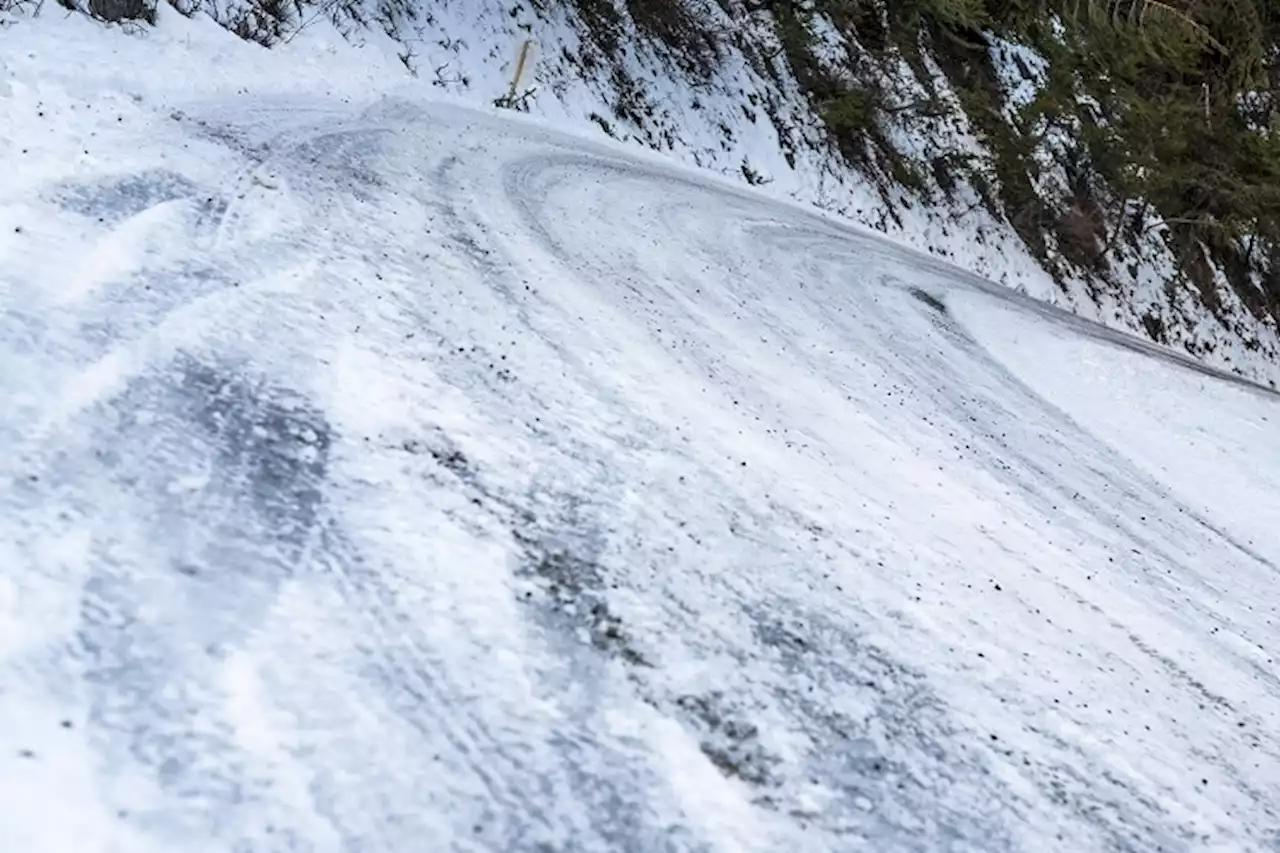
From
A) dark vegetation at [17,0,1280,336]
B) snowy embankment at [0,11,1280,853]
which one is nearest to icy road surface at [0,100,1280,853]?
snowy embankment at [0,11,1280,853]

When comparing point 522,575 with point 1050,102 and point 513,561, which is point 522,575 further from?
point 1050,102

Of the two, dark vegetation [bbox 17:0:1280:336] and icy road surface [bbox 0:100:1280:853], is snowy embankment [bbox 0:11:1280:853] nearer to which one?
icy road surface [bbox 0:100:1280:853]

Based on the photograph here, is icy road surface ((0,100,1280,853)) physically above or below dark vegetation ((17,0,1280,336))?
below

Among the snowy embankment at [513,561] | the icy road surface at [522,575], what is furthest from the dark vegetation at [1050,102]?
the icy road surface at [522,575]

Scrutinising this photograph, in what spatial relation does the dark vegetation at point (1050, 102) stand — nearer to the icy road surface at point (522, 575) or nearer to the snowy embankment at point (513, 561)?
the snowy embankment at point (513, 561)

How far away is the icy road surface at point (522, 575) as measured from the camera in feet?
6.55

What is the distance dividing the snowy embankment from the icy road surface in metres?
0.01

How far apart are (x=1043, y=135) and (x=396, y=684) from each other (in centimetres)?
2200

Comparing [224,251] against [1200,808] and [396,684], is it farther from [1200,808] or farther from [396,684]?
[1200,808]

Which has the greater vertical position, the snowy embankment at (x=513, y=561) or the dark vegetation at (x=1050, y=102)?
the dark vegetation at (x=1050, y=102)

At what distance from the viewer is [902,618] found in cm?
324

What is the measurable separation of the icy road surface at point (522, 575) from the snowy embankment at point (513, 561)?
0.01 metres

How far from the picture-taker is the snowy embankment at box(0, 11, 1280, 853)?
6.60ft

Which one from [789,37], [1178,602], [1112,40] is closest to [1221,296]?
[1112,40]
